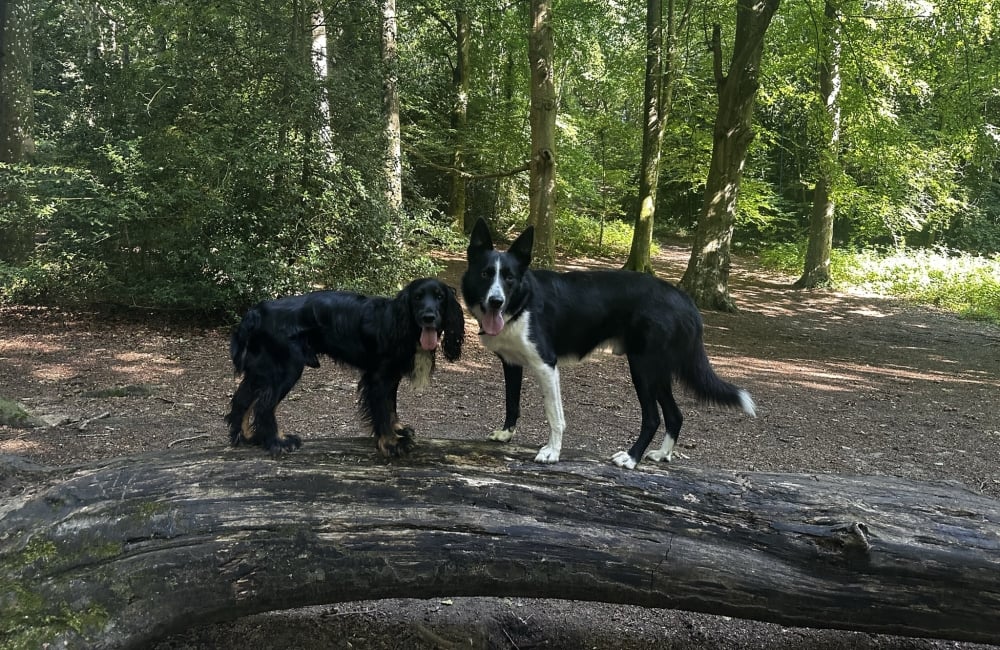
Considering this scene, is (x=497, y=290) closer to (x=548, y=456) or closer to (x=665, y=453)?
(x=548, y=456)

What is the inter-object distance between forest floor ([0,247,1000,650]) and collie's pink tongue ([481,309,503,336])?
0.93 meters

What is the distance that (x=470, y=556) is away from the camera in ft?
10.8

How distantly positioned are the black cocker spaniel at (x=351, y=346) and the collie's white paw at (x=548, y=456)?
0.73m

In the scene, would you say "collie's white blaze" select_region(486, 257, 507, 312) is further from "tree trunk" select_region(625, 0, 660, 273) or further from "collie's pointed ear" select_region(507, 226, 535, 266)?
"tree trunk" select_region(625, 0, 660, 273)

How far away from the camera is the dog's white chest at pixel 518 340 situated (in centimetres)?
411

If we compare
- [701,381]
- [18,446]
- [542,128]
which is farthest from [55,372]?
[542,128]

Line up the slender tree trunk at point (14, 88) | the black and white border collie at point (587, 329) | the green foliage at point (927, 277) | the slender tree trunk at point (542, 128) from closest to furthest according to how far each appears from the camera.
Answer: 1. the black and white border collie at point (587, 329)
2. the slender tree trunk at point (14, 88)
3. the slender tree trunk at point (542, 128)
4. the green foliage at point (927, 277)

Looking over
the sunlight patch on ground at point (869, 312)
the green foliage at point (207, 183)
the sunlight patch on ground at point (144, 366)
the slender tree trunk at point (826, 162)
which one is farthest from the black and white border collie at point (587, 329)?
the sunlight patch on ground at point (869, 312)

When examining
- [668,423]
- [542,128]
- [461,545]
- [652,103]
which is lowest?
[461,545]

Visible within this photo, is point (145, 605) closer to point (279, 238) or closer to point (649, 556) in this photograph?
point (649, 556)

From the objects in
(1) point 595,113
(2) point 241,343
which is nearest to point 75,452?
(2) point 241,343

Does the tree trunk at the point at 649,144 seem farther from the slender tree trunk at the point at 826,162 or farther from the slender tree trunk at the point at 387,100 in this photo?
the slender tree trunk at the point at 387,100

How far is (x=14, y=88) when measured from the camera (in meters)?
11.9

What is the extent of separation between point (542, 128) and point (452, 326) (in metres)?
10.5
